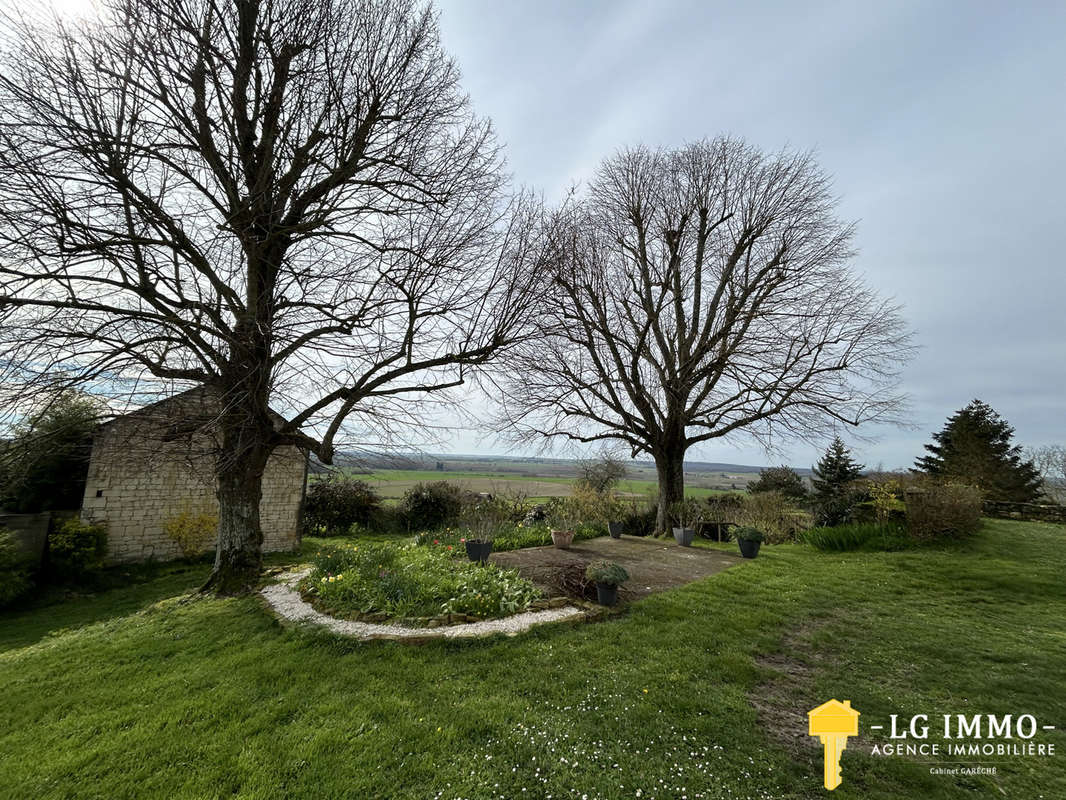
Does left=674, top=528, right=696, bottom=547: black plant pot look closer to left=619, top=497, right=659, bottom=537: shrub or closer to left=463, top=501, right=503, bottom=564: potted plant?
left=619, top=497, right=659, bottom=537: shrub

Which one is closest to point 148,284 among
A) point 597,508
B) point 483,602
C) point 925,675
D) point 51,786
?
point 51,786

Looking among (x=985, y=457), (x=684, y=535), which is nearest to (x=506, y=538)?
(x=684, y=535)

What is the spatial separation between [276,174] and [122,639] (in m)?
6.63

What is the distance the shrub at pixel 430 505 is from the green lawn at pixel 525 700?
11.0 metres

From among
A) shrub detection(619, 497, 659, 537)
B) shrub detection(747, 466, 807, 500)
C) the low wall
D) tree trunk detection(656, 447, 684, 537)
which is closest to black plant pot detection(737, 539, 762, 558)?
tree trunk detection(656, 447, 684, 537)

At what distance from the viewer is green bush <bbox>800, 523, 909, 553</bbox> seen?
34.8ft

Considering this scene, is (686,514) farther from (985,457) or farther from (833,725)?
(985,457)

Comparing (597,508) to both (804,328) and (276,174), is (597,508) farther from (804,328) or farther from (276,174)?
(276,174)

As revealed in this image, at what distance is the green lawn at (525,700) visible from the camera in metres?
2.70

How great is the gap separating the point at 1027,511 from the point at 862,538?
405 inches

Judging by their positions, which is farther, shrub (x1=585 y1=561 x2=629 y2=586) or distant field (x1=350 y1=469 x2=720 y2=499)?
distant field (x1=350 y1=469 x2=720 y2=499)

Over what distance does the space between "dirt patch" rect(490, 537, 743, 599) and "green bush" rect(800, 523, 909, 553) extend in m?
3.16

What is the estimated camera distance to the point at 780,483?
72.4 feet

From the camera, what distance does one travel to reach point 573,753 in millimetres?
2885
